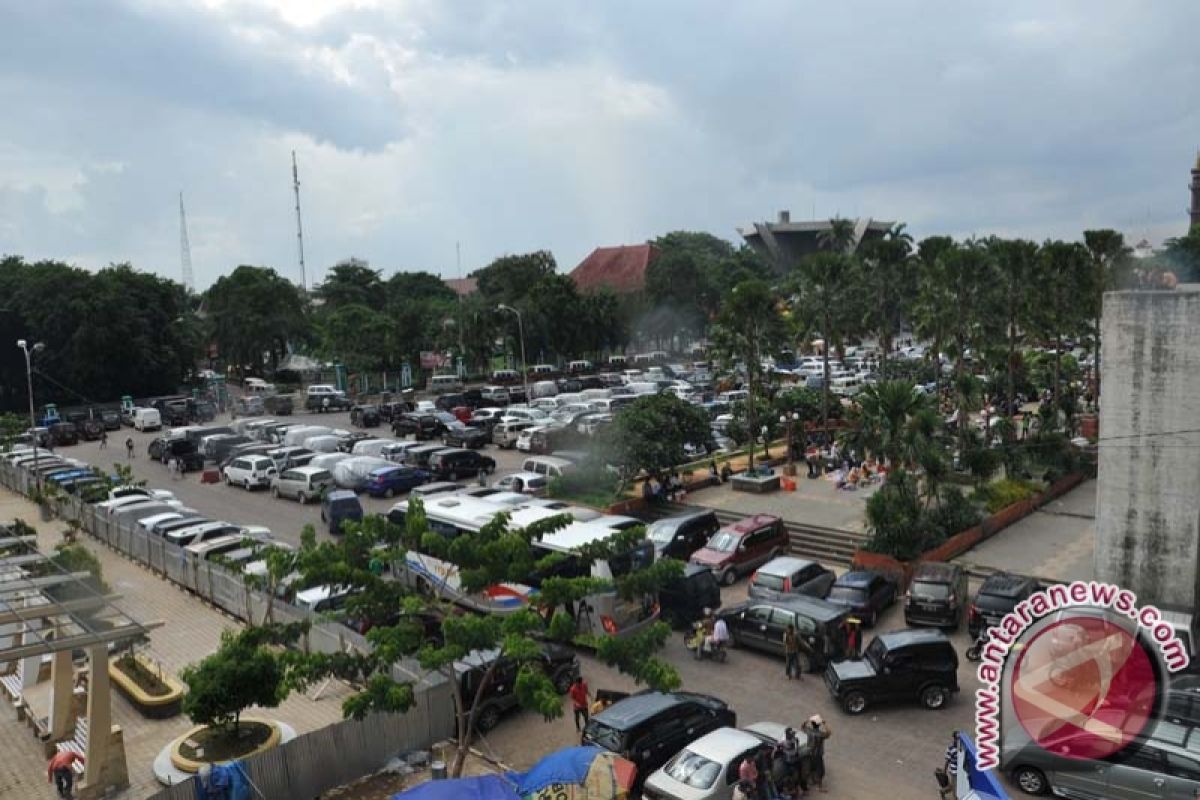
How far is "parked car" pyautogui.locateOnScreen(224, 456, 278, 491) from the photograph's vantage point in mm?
34062

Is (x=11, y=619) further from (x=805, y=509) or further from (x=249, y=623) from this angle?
(x=805, y=509)

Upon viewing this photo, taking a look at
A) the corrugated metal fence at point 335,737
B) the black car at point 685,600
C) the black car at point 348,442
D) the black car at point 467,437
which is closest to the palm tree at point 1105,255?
the black car at point 685,600

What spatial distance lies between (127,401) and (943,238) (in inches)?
1954

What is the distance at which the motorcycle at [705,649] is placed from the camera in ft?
57.4

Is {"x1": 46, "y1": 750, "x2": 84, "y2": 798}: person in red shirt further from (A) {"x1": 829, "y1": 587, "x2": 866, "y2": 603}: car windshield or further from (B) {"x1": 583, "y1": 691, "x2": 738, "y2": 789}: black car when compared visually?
(A) {"x1": 829, "y1": 587, "x2": 866, "y2": 603}: car windshield

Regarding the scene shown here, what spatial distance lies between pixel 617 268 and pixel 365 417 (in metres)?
49.2

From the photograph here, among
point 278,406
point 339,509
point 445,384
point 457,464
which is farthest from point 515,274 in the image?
point 339,509

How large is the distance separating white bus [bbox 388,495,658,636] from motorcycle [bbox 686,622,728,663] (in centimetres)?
119

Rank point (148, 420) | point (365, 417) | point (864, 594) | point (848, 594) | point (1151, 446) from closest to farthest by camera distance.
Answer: point (1151, 446) → point (864, 594) → point (848, 594) → point (365, 417) → point (148, 420)

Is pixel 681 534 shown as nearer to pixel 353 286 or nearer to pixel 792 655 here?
pixel 792 655

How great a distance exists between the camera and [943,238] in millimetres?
46219

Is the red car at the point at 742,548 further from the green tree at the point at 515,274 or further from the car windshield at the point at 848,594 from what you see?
the green tree at the point at 515,274

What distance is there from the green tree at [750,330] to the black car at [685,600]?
1183 centimetres

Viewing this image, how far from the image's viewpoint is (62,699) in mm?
14383
